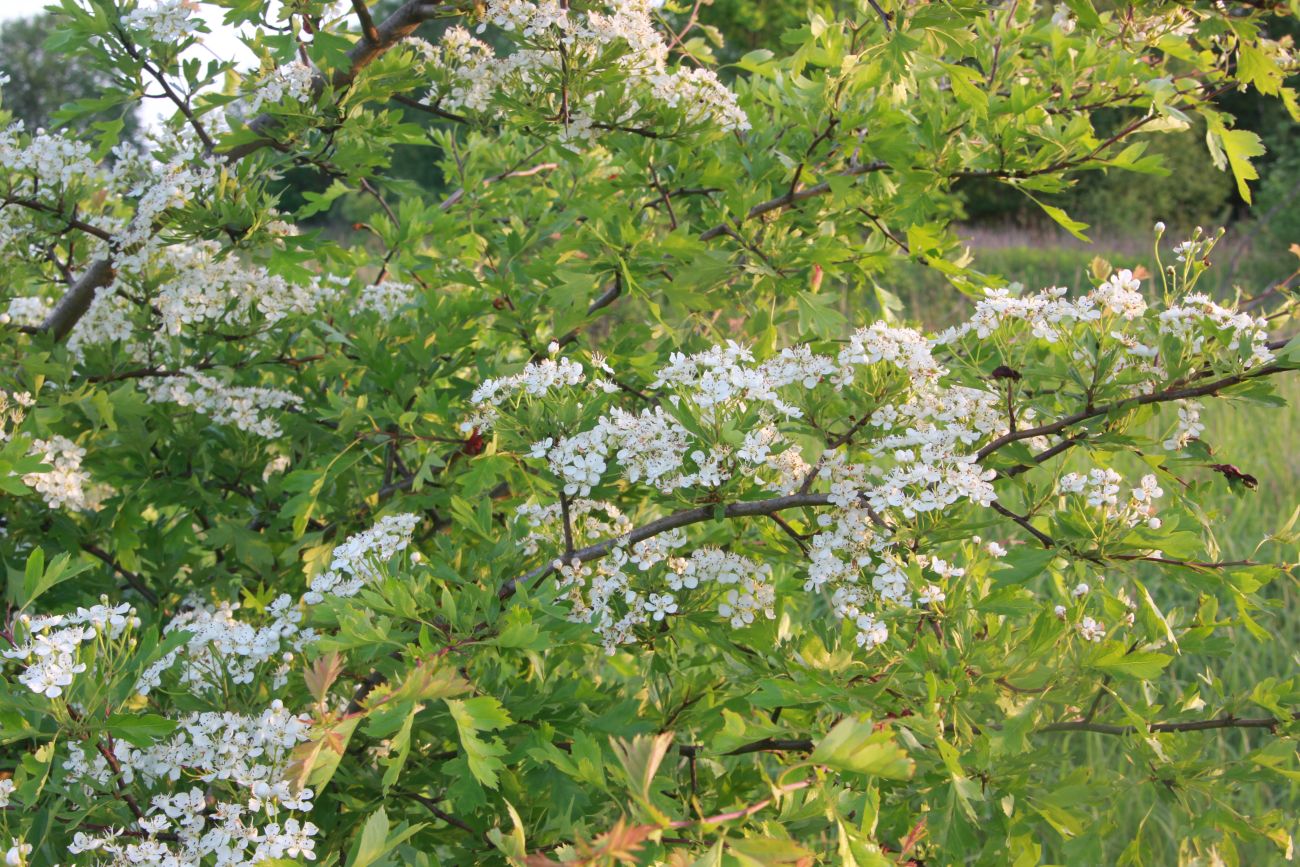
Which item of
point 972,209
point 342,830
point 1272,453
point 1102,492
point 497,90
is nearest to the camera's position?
point 1102,492

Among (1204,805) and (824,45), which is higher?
(824,45)

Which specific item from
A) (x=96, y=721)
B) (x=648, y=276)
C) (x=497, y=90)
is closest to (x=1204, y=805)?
(x=648, y=276)

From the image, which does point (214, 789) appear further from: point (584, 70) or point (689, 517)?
point (584, 70)

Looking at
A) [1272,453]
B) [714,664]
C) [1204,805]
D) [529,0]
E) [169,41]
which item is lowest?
[1272,453]

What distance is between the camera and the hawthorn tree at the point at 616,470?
157cm

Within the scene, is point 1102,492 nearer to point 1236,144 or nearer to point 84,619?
point 1236,144

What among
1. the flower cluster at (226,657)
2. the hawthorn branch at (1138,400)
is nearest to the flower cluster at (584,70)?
the hawthorn branch at (1138,400)

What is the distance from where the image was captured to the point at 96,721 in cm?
158

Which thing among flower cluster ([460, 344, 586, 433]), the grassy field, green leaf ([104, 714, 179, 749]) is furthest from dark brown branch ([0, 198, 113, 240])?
the grassy field

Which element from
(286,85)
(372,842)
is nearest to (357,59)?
(286,85)

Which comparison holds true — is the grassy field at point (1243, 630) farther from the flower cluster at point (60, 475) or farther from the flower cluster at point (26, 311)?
the flower cluster at point (26, 311)

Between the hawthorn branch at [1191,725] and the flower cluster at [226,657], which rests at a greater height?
the flower cluster at [226,657]

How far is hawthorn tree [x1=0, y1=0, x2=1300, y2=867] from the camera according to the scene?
157cm

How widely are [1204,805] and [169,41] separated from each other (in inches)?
148
